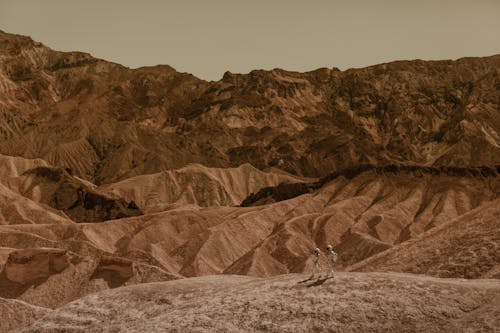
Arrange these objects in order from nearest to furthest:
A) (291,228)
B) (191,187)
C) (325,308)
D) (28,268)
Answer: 1. (325,308)
2. (28,268)
3. (291,228)
4. (191,187)

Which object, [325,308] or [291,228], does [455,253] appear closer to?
[325,308]

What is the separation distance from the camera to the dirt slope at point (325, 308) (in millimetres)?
30984

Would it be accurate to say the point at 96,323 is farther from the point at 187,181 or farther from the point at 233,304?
the point at 187,181

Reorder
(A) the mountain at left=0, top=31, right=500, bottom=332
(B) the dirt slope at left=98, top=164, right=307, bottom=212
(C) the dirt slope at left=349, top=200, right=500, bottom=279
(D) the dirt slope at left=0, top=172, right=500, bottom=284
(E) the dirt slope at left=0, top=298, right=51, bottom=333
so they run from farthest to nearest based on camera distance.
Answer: (B) the dirt slope at left=98, top=164, right=307, bottom=212
(D) the dirt slope at left=0, top=172, right=500, bottom=284
(E) the dirt slope at left=0, top=298, right=51, bottom=333
(C) the dirt slope at left=349, top=200, right=500, bottom=279
(A) the mountain at left=0, top=31, right=500, bottom=332

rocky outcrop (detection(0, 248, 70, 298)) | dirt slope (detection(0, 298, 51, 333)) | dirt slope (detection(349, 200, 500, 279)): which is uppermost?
dirt slope (detection(349, 200, 500, 279))

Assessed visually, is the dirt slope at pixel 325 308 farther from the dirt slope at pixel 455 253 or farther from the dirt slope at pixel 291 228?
the dirt slope at pixel 291 228

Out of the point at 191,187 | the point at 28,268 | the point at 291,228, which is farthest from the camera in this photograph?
the point at 191,187

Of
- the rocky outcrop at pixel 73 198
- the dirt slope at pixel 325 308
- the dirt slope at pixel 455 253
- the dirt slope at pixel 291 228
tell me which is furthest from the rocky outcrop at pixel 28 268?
the rocky outcrop at pixel 73 198

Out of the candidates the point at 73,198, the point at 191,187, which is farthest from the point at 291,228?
the point at 191,187

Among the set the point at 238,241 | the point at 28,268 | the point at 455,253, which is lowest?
Result: the point at 238,241

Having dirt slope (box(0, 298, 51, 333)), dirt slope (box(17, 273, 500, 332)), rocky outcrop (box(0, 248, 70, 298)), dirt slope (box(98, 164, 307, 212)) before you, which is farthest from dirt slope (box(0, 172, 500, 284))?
dirt slope (box(17, 273, 500, 332))

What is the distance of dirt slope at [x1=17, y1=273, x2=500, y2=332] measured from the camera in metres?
31.0

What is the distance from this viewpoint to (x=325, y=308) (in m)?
32.1

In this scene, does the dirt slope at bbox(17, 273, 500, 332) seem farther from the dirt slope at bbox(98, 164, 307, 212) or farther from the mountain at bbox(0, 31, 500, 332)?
the dirt slope at bbox(98, 164, 307, 212)
